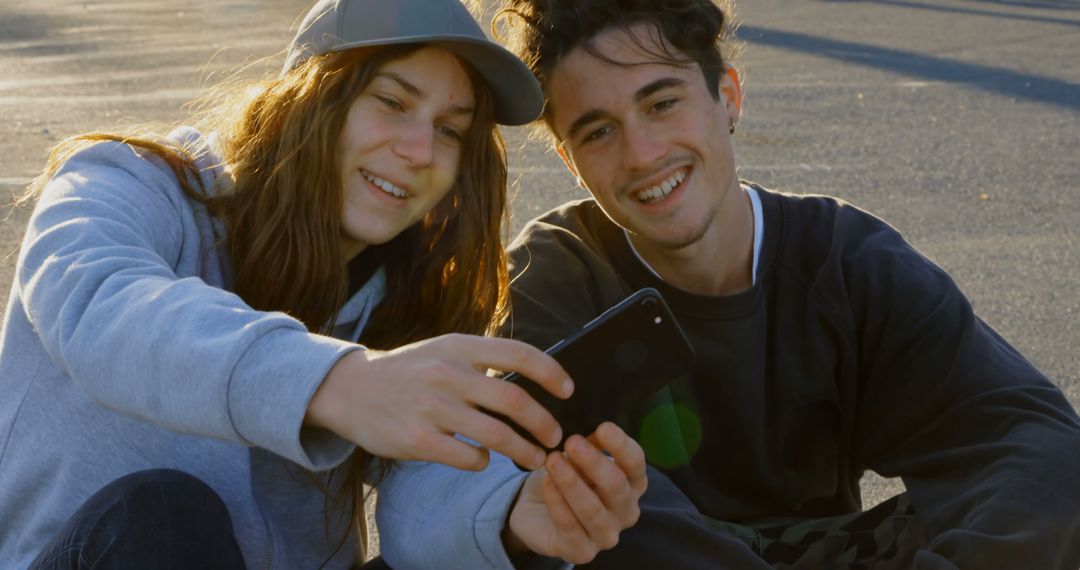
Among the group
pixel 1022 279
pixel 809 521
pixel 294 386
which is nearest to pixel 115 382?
pixel 294 386

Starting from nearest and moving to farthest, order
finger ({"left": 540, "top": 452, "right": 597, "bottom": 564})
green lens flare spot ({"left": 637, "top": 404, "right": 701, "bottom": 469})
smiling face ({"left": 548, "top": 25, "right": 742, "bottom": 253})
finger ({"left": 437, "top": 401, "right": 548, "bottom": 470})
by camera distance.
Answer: finger ({"left": 437, "top": 401, "right": 548, "bottom": 470}) < finger ({"left": 540, "top": 452, "right": 597, "bottom": 564}) < green lens flare spot ({"left": 637, "top": 404, "right": 701, "bottom": 469}) < smiling face ({"left": 548, "top": 25, "right": 742, "bottom": 253})

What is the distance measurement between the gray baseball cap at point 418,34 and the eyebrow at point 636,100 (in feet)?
1.47

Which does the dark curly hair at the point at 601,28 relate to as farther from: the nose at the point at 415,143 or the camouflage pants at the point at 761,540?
the camouflage pants at the point at 761,540

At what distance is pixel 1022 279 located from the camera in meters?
5.96

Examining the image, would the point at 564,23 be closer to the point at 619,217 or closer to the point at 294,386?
the point at 619,217

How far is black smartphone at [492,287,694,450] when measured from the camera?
2281 millimetres

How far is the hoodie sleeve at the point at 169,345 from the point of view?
1735 mm

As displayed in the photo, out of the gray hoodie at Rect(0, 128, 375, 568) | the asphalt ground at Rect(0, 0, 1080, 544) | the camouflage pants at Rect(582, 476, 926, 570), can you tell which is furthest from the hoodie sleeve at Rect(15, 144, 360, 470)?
the asphalt ground at Rect(0, 0, 1080, 544)

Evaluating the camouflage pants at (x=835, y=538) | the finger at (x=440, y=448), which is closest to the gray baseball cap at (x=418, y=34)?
the camouflage pants at (x=835, y=538)

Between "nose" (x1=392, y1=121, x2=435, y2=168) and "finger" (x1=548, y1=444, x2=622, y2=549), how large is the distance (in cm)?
81

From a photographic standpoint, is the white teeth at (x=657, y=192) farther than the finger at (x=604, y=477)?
Yes

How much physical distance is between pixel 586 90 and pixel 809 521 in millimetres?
1101

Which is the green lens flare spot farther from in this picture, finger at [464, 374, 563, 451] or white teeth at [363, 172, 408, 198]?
finger at [464, 374, 563, 451]

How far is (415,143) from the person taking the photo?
2746 millimetres
